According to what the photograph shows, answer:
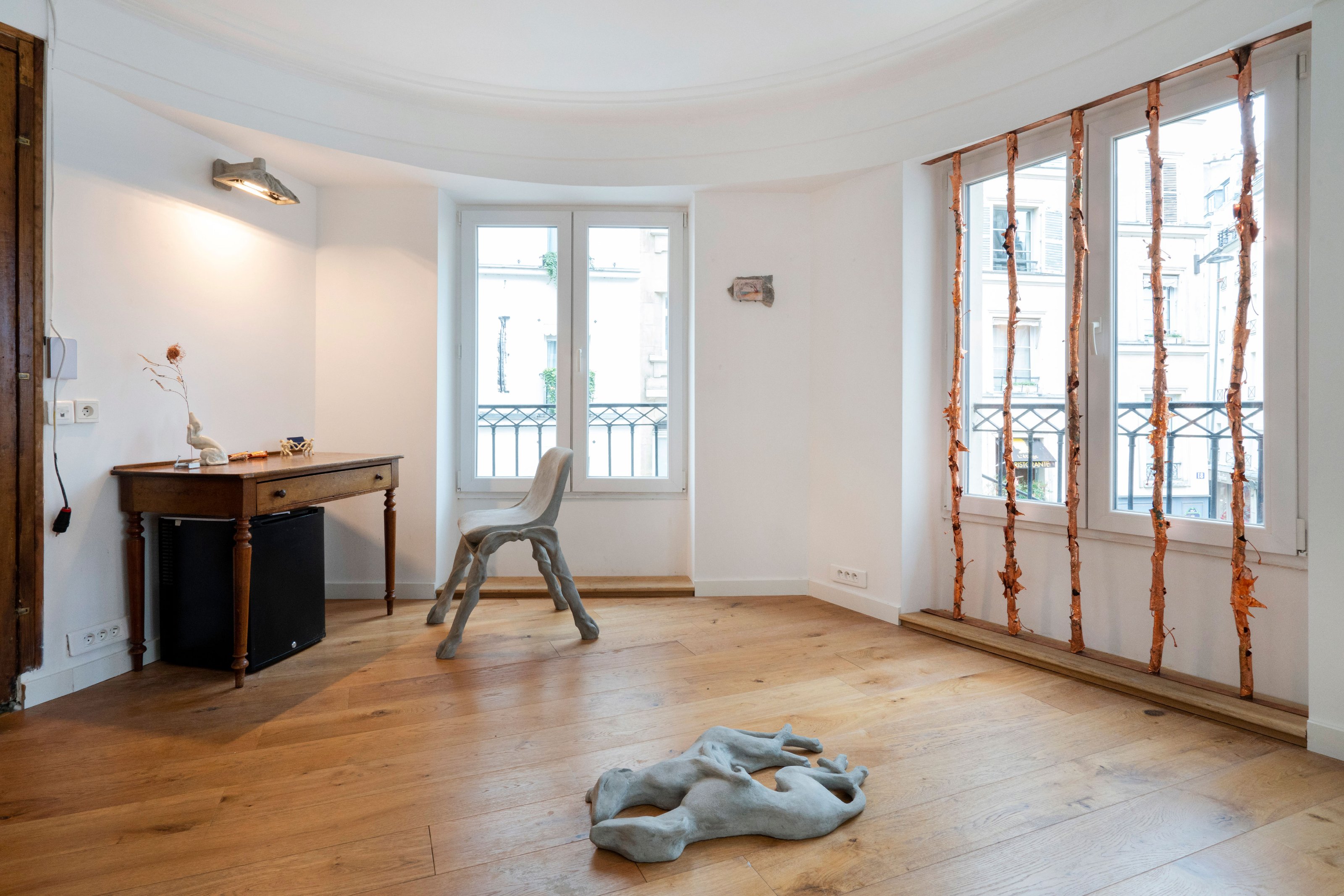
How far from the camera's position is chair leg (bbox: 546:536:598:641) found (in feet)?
9.86

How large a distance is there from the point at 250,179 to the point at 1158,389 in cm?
366

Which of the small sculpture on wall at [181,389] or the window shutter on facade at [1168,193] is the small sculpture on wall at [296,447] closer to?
the small sculpture on wall at [181,389]

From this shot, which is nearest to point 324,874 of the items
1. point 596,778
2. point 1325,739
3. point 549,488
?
point 596,778

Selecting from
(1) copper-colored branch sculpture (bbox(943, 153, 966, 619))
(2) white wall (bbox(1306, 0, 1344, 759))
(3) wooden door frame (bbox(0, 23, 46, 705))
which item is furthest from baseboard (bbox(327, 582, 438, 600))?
(2) white wall (bbox(1306, 0, 1344, 759))

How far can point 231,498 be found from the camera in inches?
94.7

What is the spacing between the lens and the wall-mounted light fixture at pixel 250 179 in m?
2.90

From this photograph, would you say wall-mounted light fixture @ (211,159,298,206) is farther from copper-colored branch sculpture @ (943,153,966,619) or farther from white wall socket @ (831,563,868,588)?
white wall socket @ (831,563,868,588)

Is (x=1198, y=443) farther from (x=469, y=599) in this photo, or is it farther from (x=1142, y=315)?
(x=469, y=599)

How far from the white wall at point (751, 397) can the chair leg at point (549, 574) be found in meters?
0.79

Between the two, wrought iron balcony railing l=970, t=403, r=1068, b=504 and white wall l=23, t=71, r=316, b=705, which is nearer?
white wall l=23, t=71, r=316, b=705

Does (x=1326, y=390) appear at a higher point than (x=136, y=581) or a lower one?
higher

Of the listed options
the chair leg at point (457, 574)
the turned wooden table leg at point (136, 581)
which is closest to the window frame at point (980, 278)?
the chair leg at point (457, 574)

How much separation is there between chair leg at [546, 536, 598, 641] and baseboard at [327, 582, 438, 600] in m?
1.08

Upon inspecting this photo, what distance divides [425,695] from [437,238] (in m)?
2.39
